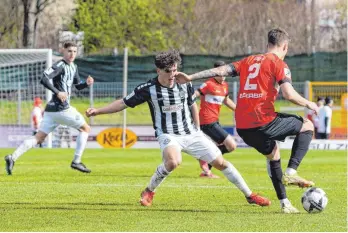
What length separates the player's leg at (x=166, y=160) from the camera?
1112 cm

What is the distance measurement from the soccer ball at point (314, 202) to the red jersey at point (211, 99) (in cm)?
584

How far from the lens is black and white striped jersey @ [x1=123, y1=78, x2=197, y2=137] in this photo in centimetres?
1122

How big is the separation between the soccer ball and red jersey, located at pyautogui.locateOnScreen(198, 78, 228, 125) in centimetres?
584

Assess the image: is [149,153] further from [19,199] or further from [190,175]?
[19,199]

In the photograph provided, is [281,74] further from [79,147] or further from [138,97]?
[79,147]

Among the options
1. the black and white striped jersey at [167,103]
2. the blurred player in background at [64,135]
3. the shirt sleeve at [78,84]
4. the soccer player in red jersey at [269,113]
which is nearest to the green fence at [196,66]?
the blurred player in background at [64,135]

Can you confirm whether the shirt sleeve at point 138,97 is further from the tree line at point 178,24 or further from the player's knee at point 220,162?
the tree line at point 178,24

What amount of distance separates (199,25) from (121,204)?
32.4 meters

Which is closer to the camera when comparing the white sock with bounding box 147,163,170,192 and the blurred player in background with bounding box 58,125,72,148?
the white sock with bounding box 147,163,170,192

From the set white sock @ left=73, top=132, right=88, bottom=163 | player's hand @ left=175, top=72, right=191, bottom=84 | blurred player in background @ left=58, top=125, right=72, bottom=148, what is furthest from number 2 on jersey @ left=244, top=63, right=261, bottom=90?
blurred player in background @ left=58, top=125, right=72, bottom=148

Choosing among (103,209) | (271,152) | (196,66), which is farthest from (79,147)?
(196,66)

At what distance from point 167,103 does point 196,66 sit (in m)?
A: 21.1

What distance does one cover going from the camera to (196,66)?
106 ft

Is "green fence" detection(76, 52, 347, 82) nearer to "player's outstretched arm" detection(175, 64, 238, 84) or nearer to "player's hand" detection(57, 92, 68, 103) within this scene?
"player's hand" detection(57, 92, 68, 103)
